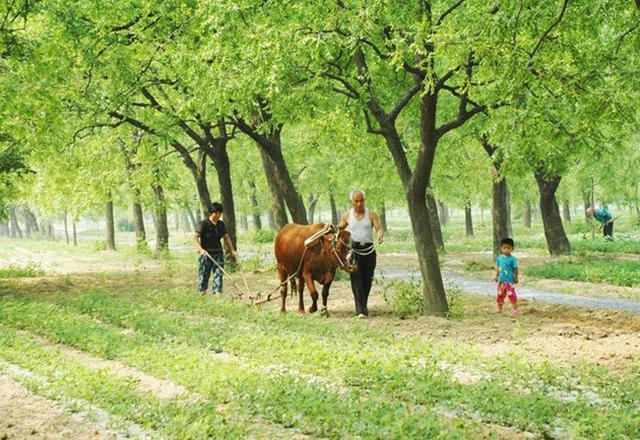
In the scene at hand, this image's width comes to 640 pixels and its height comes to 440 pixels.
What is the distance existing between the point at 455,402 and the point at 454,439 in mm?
1229

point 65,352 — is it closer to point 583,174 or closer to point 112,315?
point 112,315

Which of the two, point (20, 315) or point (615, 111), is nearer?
point (615, 111)

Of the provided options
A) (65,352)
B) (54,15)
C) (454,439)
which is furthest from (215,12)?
(454,439)

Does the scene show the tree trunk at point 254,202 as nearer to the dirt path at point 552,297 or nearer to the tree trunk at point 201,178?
the tree trunk at point 201,178

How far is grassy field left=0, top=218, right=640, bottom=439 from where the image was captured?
21.3ft

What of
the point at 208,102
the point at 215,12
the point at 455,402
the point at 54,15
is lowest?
the point at 455,402

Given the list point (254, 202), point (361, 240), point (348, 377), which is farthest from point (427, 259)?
point (254, 202)

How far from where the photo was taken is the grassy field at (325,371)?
21.3 ft

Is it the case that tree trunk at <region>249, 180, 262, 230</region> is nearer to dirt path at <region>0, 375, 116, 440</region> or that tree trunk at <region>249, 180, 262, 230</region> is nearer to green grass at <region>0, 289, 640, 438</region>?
green grass at <region>0, 289, 640, 438</region>

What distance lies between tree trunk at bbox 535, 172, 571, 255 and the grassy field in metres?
12.7

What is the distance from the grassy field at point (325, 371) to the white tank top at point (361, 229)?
5.34 feet

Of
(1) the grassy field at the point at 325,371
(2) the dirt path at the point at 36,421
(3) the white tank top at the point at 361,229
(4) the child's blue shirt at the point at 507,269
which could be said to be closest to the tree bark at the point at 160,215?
(1) the grassy field at the point at 325,371

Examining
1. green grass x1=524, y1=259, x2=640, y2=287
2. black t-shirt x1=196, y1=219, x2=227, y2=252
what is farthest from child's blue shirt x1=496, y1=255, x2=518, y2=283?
green grass x1=524, y1=259, x2=640, y2=287

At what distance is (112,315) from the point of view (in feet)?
43.9
